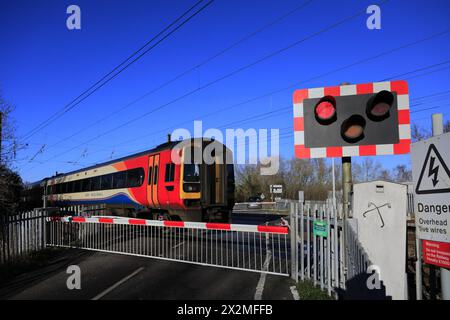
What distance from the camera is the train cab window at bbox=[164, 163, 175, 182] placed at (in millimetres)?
13852

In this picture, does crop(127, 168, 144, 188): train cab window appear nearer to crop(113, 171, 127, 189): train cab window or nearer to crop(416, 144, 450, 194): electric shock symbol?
crop(113, 171, 127, 189): train cab window

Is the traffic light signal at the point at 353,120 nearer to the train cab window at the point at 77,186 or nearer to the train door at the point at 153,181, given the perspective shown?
the train door at the point at 153,181

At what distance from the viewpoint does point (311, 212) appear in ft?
21.6

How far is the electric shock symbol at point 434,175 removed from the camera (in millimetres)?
2987

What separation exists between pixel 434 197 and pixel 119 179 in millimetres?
16326

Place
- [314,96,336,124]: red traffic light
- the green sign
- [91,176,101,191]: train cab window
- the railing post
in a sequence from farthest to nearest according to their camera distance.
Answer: [91,176,101,191]: train cab window → the railing post → the green sign → [314,96,336,124]: red traffic light

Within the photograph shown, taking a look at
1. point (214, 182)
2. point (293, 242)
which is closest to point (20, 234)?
point (214, 182)

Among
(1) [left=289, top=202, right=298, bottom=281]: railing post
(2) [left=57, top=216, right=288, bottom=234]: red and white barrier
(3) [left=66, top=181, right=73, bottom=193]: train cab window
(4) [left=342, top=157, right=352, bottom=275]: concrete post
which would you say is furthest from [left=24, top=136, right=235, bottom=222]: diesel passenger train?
(4) [left=342, top=157, right=352, bottom=275]: concrete post

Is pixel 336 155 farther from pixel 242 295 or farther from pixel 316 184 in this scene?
pixel 316 184

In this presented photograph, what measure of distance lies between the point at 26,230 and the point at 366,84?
34.6 feet

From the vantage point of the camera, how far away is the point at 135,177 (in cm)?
1631

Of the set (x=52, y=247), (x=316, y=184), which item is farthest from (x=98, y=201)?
(x=316, y=184)

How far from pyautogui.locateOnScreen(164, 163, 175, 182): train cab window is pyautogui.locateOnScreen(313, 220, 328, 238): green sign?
8528mm

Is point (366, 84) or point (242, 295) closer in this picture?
point (366, 84)
